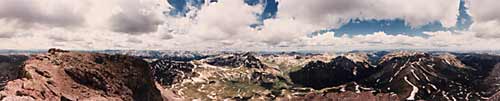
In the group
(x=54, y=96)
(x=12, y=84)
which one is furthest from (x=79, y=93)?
(x=12, y=84)

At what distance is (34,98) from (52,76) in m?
40.5

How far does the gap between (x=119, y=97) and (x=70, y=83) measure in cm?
2546

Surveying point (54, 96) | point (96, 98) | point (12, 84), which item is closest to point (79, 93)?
point (96, 98)

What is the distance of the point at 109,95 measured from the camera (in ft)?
613

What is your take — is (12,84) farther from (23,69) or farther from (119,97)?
(119,97)

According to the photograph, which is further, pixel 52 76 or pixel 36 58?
pixel 36 58

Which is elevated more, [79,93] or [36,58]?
[36,58]

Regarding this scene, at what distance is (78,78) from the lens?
183250mm

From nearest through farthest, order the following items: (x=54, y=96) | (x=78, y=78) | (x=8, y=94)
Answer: (x=8, y=94)
(x=54, y=96)
(x=78, y=78)

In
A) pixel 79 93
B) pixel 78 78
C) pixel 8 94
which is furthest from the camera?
pixel 78 78

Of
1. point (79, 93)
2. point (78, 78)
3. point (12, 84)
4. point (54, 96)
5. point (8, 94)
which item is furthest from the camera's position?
point (78, 78)

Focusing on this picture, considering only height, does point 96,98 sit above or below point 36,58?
below

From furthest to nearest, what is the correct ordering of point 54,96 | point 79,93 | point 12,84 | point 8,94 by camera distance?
1. point 79,93
2. point 54,96
3. point 12,84
4. point 8,94

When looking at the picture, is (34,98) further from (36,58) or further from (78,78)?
(36,58)
